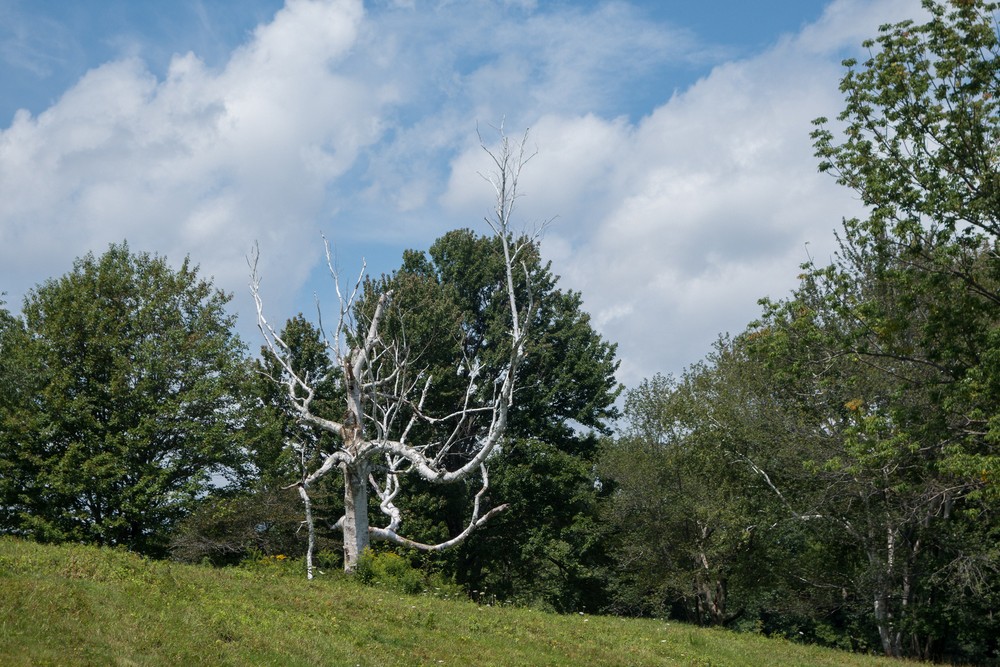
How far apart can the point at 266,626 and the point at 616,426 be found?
29.9 meters

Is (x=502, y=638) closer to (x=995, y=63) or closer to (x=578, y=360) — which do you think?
(x=995, y=63)

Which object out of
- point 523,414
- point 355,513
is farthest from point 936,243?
point 523,414

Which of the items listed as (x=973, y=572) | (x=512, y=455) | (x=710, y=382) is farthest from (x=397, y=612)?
(x=710, y=382)

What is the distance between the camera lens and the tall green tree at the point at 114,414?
30938 millimetres

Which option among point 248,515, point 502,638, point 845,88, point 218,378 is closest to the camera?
point 502,638

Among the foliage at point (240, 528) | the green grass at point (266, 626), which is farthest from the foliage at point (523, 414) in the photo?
the green grass at point (266, 626)

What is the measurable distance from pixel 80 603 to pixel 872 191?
18109mm

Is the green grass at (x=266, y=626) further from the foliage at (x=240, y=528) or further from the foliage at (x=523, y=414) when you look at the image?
the foliage at (x=523, y=414)

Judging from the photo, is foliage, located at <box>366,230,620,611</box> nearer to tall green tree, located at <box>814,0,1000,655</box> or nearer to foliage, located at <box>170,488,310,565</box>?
foliage, located at <box>170,488,310,565</box>

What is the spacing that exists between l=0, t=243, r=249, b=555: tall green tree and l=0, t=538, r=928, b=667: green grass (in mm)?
14986

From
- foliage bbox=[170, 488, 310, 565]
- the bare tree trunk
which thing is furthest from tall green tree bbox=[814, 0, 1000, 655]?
foliage bbox=[170, 488, 310, 565]

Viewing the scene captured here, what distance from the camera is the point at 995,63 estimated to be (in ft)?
64.2

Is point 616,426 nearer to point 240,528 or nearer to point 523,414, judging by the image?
point 523,414

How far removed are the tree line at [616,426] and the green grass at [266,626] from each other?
5.89m
